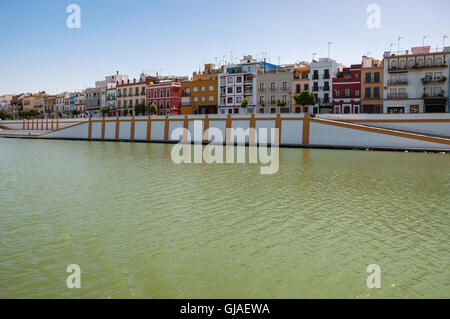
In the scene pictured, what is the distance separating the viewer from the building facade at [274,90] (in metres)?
64.6

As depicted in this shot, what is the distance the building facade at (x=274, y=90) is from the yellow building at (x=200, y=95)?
30.3 ft

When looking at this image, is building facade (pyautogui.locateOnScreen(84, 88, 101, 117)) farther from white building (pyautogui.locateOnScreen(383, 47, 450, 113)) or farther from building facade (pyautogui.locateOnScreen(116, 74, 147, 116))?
white building (pyautogui.locateOnScreen(383, 47, 450, 113))

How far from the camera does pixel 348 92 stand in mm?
58812

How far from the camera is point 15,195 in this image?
556 inches

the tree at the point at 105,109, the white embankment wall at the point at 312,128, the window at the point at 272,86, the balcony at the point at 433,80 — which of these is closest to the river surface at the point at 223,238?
the white embankment wall at the point at 312,128

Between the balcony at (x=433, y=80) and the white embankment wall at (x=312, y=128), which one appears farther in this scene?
the balcony at (x=433, y=80)

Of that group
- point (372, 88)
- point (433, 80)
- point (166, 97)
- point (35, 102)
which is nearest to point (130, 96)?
point (166, 97)

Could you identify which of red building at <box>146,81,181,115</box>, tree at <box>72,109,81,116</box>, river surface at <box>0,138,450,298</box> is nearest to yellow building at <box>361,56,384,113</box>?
red building at <box>146,81,181,115</box>

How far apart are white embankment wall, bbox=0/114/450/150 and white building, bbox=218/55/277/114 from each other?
1791 centimetres

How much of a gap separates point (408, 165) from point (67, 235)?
22.4m

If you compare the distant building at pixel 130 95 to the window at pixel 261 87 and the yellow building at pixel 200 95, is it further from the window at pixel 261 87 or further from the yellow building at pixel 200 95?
the window at pixel 261 87

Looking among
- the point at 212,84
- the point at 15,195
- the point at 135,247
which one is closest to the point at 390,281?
the point at 135,247

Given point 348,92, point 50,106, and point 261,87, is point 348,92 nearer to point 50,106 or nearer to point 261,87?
point 261,87

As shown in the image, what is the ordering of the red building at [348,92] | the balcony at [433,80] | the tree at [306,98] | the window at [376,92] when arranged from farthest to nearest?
1. the red building at [348,92]
2. the tree at [306,98]
3. the window at [376,92]
4. the balcony at [433,80]
